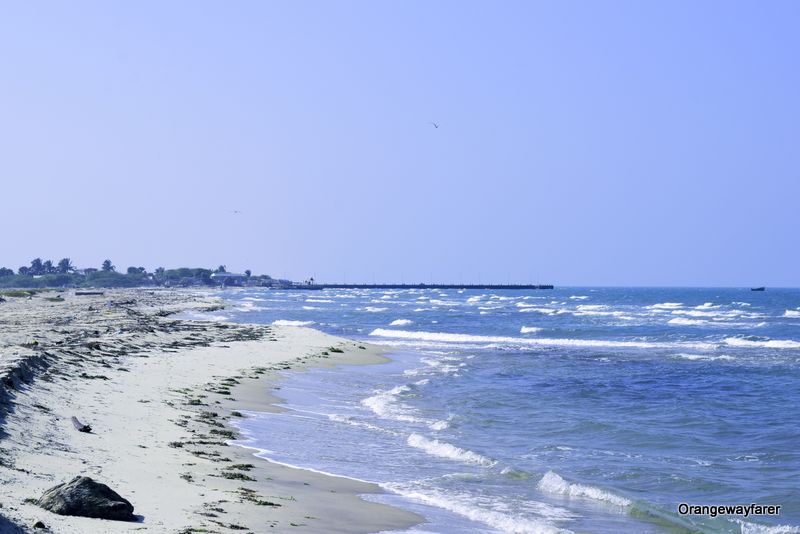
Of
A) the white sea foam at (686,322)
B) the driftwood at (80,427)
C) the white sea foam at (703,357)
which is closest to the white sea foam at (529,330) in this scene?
the white sea foam at (686,322)

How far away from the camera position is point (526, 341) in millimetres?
47906

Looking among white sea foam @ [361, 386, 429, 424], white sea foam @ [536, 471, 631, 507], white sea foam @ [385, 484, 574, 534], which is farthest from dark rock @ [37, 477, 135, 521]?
white sea foam @ [361, 386, 429, 424]

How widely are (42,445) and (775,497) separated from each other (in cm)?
999

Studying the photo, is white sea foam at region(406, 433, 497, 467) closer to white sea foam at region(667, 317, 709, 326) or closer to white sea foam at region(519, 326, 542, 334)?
white sea foam at region(519, 326, 542, 334)

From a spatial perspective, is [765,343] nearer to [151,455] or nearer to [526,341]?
[526,341]

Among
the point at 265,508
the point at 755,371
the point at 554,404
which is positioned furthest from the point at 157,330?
the point at 265,508

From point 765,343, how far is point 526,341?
12321mm

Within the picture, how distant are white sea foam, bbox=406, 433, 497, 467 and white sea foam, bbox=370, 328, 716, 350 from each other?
29.4 metres

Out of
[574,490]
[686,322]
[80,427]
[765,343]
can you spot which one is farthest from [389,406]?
[686,322]

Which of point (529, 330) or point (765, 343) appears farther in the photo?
point (529, 330)

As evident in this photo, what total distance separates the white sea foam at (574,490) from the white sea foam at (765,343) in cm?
3288

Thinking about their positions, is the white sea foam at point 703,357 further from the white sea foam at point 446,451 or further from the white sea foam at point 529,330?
the white sea foam at point 446,451

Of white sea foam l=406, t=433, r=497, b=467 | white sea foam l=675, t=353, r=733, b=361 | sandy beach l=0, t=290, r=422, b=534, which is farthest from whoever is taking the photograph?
white sea foam l=675, t=353, r=733, b=361

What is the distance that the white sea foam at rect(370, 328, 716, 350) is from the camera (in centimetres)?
4403
